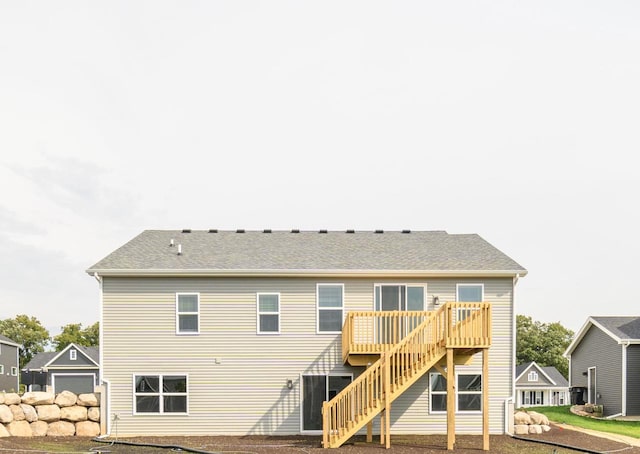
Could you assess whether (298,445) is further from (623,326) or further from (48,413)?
(623,326)

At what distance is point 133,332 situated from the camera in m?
23.7

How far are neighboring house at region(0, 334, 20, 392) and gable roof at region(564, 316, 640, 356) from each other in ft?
139

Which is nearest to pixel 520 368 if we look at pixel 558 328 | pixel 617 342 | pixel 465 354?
pixel 558 328

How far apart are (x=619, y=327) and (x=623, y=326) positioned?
27 cm

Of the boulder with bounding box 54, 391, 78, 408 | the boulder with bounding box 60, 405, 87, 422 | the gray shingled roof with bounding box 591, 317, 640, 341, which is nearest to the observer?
the boulder with bounding box 60, 405, 87, 422

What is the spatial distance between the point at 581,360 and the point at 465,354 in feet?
64.1

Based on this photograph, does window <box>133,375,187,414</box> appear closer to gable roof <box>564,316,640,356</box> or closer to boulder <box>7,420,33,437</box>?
boulder <box>7,420,33,437</box>

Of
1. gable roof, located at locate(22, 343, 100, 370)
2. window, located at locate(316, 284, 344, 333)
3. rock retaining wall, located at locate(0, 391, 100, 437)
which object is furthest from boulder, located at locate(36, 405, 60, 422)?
gable roof, located at locate(22, 343, 100, 370)

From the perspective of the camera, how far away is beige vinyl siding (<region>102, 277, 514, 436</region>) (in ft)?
76.8

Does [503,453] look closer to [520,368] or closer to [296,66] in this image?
[296,66]

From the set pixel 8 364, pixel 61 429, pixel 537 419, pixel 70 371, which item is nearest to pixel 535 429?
pixel 537 419

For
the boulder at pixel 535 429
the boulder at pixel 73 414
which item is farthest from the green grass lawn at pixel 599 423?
the boulder at pixel 73 414

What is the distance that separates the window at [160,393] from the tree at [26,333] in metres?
63.9

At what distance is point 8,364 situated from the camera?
5800cm
